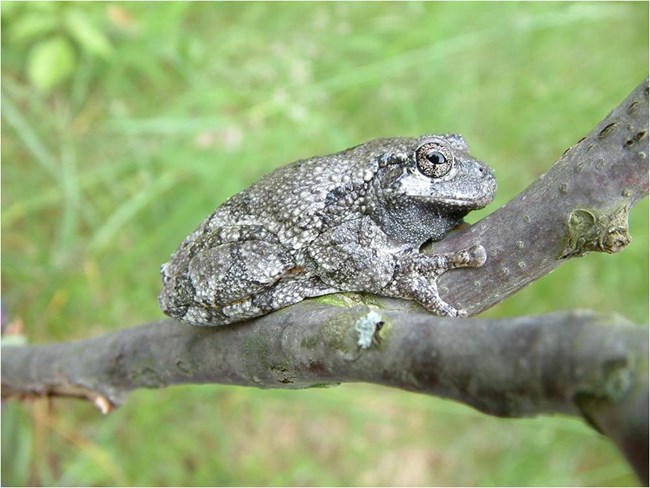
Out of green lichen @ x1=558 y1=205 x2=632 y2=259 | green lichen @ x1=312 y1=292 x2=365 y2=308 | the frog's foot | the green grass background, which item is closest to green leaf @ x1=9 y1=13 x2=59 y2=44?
the green grass background

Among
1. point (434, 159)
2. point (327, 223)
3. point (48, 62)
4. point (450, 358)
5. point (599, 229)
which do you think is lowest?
point (450, 358)

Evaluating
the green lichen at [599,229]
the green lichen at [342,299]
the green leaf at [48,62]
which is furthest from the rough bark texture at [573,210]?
the green leaf at [48,62]

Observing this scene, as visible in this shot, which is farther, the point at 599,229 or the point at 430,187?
the point at 430,187

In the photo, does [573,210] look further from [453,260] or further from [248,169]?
[248,169]

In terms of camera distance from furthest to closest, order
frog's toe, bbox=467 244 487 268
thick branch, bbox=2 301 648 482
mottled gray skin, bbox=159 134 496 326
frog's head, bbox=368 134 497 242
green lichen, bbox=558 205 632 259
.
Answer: frog's head, bbox=368 134 497 242 → mottled gray skin, bbox=159 134 496 326 → frog's toe, bbox=467 244 487 268 → green lichen, bbox=558 205 632 259 → thick branch, bbox=2 301 648 482

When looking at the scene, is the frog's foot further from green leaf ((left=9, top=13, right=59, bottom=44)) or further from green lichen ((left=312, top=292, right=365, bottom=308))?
green leaf ((left=9, top=13, right=59, bottom=44))

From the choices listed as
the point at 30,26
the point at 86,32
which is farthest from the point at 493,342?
the point at 30,26
